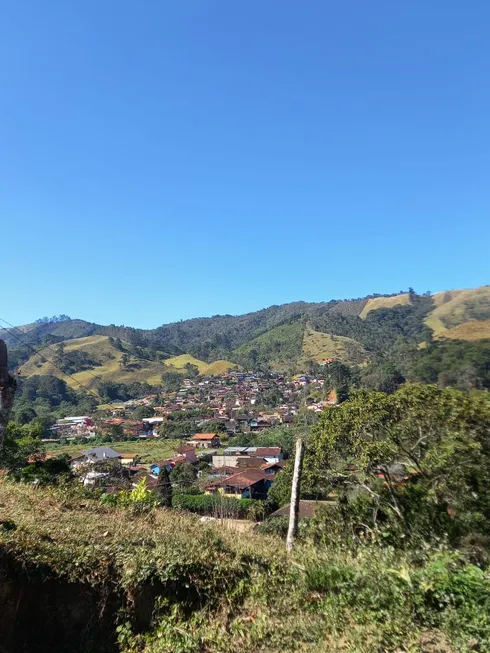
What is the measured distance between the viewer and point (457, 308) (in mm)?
116125

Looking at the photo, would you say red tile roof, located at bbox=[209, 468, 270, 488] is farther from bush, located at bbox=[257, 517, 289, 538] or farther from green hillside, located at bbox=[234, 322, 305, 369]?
green hillside, located at bbox=[234, 322, 305, 369]

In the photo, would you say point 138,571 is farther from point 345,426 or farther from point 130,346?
point 130,346

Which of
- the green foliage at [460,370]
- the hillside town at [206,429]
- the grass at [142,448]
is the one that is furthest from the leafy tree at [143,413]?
the green foliage at [460,370]

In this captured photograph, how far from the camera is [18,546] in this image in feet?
12.9

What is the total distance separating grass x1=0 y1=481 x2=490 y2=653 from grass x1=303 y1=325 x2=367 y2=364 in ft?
274

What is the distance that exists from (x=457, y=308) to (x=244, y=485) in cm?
10796

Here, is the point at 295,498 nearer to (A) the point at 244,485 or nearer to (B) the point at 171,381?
(A) the point at 244,485

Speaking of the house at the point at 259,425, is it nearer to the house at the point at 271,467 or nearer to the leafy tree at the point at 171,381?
the house at the point at 271,467

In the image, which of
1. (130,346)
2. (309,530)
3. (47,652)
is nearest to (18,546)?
(47,652)

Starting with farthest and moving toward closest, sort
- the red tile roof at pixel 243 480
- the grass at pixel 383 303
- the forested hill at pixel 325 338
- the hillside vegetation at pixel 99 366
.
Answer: the grass at pixel 383 303 < the hillside vegetation at pixel 99 366 < the forested hill at pixel 325 338 < the red tile roof at pixel 243 480

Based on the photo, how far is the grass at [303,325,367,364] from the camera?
91.7 meters

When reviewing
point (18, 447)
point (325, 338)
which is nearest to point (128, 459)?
point (18, 447)

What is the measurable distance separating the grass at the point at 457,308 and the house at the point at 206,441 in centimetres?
5986

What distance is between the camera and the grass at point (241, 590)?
3.12 m
